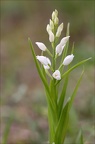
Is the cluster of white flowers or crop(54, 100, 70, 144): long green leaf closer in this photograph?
the cluster of white flowers

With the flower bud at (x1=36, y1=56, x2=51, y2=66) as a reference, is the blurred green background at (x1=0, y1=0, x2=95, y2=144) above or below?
below

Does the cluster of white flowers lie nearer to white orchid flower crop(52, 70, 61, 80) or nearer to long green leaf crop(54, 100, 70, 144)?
white orchid flower crop(52, 70, 61, 80)

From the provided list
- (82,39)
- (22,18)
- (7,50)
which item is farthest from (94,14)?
(22,18)

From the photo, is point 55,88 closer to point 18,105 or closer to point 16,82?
point 18,105

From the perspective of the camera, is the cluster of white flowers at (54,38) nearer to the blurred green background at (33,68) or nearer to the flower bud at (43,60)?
the flower bud at (43,60)

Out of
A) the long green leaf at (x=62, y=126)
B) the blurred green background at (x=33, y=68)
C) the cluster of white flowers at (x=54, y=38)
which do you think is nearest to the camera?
the cluster of white flowers at (x=54, y=38)

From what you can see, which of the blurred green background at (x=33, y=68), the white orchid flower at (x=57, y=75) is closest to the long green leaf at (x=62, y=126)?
the white orchid flower at (x=57, y=75)

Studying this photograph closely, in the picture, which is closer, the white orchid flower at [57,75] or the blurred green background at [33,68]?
the white orchid flower at [57,75]

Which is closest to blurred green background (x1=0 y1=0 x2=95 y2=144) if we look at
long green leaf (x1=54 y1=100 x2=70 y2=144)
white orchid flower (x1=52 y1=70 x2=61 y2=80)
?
long green leaf (x1=54 y1=100 x2=70 y2=144)
